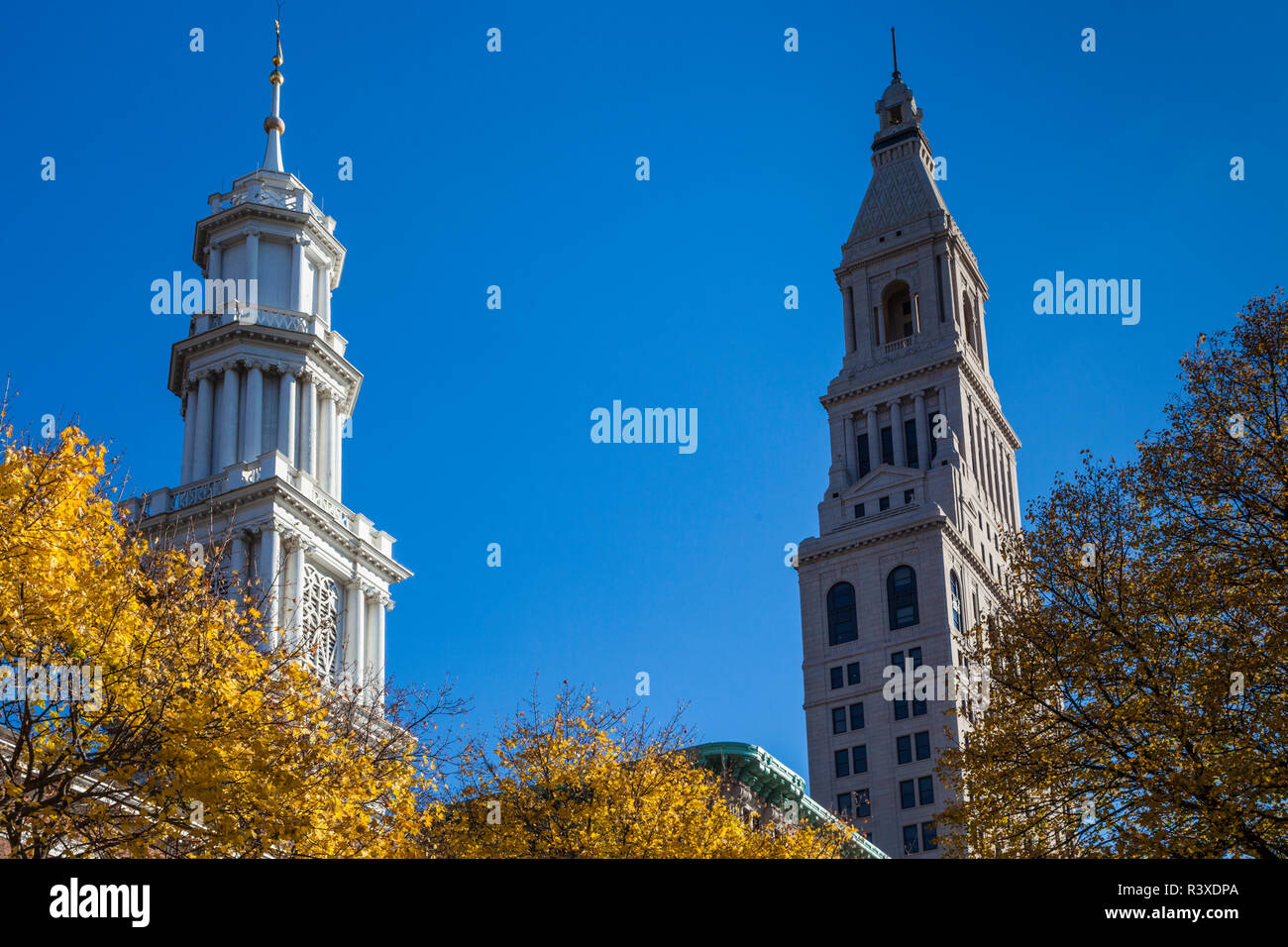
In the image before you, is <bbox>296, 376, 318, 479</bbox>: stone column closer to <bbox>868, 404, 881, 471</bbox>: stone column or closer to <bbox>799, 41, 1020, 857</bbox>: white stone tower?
<bbox>799, 41, 1020, 857</bbox>: white stone tower

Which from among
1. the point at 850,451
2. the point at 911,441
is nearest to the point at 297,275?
the point at 850,451

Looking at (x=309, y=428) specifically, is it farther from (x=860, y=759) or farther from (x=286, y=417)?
(x=860, y=759)

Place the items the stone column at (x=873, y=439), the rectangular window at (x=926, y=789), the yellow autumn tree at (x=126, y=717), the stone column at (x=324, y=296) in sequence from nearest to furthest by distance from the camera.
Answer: the yellow autumn tree at (x=126, y=717)
the stone column at (x=324, y=296)
the rectangular window at (x=926, y=789)
the stone column at (x=873, y=439)

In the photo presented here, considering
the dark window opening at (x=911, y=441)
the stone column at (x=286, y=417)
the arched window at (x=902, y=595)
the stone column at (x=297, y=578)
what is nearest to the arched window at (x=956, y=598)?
the arched window at (x=902, y=595)

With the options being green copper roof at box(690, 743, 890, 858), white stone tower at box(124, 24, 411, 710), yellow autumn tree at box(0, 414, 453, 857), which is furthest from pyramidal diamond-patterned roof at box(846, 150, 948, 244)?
yellow autumn tree at box(0, 414, 453, 857)

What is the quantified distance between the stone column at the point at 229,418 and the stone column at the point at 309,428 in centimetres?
304

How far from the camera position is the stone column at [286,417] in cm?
7069

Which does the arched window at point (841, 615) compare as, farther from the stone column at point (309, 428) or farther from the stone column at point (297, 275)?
the stone column at point (297, 275)

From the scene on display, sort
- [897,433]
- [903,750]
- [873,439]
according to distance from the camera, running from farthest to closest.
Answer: [873,439] → [897,433] → [903,750]

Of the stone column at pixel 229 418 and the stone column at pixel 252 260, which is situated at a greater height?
the stone column at pixel 252 260

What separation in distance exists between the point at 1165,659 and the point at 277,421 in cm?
4728

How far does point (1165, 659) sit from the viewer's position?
115ft
